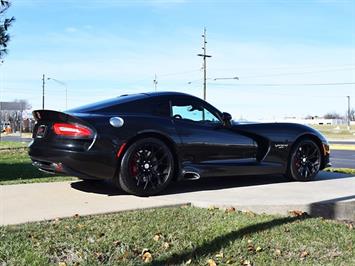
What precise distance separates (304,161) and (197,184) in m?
1.70

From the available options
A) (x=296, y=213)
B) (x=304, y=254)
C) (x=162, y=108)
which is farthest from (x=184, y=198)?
(x=304, y=254)

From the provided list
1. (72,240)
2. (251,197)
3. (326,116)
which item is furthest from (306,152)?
(326,116)

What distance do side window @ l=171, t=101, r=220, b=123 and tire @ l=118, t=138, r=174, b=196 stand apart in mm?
569

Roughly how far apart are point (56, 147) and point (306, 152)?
149 inches

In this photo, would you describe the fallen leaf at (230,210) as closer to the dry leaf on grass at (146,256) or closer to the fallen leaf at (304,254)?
the fallen leaf at (304,254)

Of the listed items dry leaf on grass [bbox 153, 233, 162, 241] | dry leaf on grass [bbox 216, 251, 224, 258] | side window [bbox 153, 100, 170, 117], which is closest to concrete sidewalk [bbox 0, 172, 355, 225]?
dry leaf on grass [bbox 153, 233, 162, 241]

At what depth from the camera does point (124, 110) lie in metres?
6.23

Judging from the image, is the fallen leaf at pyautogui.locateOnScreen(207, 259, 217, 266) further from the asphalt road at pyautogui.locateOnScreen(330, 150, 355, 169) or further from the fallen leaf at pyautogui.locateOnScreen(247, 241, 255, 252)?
the asphalt road at pyautogui.locateOnScreen(330, 150, 355, 169)

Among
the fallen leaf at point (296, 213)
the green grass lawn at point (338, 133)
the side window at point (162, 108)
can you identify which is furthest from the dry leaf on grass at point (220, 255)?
the green grass lawn at point (338, 133)

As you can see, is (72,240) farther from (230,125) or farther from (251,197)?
(230,125)

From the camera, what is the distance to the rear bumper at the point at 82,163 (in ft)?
18.8

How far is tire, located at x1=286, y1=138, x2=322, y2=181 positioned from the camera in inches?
295

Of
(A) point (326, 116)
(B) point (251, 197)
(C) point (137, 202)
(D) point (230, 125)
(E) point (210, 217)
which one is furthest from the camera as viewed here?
(A) point (326, 116)

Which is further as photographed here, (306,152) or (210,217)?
(306,152)
